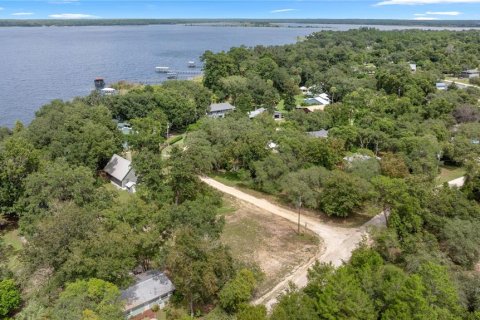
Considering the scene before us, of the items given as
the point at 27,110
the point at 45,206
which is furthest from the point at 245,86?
the point at 45,206

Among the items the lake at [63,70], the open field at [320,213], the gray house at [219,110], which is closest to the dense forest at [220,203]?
the open field at [320,213]

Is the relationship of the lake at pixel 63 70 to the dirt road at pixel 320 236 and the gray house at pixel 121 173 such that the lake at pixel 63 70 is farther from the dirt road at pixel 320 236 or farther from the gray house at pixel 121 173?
the dirt road at pixel 320 236

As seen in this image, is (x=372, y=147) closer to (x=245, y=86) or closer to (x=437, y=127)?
(x=437, y=127)

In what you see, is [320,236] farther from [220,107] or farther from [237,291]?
[220,107]

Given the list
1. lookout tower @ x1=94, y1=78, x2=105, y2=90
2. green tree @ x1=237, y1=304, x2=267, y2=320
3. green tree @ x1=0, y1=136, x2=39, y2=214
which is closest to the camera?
green tree @ x1=237, y1=304, x2=267, y2=320

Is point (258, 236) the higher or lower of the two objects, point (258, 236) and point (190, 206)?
the lower

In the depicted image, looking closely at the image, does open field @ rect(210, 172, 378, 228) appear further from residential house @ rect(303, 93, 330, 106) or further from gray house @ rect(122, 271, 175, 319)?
residential house @ rect(303, 93, 330, 106)

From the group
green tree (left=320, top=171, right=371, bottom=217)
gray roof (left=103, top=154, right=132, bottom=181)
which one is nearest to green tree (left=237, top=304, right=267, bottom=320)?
green tree (left=320, top=171, right=371, bottom=217)
